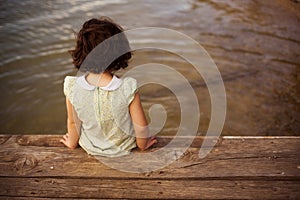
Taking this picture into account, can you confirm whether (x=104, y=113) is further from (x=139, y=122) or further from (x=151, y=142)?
(x=151, y=142)

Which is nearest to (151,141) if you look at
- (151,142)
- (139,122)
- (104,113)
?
(151,142)

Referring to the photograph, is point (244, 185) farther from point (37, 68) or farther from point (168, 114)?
point (37, 68)

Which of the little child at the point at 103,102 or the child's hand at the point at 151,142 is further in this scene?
the child's hand at the point at 151,142

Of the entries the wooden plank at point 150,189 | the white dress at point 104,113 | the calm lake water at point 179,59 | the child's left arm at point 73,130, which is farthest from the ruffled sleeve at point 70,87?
the calm lake water at point 179,59

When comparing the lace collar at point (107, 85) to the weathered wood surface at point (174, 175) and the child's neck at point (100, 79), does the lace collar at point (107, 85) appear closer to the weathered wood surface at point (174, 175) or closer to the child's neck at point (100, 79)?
the child's neck at point (100, 79)

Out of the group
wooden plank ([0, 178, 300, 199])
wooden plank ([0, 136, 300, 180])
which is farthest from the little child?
wooden plank ([0, 178, 300, 199])

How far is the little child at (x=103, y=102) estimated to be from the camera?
1665mm

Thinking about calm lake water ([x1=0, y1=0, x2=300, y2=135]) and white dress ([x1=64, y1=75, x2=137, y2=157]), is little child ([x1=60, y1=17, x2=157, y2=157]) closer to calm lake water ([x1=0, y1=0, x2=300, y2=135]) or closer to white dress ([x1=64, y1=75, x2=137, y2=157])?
white dress ([x1=64, y1=75, x2=137, y2=157])

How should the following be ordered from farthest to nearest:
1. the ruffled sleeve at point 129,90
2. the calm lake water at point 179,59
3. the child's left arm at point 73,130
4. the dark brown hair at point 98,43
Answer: the calm lake water at point 179,59
the child's left arm at point 73,130
the ruffled sleeve at point 129,90
the dark brown hair at point 98,43

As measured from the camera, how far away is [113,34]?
5.40ft

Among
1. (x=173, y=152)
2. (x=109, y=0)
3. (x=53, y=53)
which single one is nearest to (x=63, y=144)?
(x=173, y=152)

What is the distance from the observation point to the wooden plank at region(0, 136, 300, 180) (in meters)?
1.77

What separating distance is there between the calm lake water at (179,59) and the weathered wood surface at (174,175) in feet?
4.50

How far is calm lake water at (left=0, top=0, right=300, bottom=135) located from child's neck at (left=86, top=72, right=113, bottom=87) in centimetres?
163
